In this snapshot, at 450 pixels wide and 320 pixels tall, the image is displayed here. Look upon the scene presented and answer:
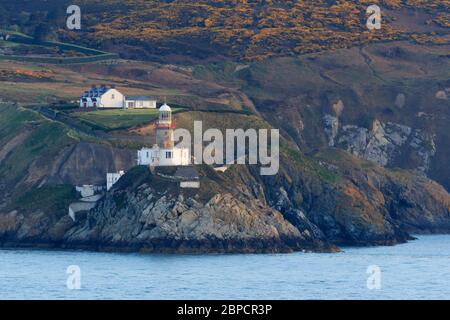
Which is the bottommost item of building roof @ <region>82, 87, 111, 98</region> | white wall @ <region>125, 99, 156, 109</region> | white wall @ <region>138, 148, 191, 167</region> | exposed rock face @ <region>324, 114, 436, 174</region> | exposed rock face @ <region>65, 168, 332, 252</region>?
exposed rock face @ <region>65, 168, 332, 252</region>

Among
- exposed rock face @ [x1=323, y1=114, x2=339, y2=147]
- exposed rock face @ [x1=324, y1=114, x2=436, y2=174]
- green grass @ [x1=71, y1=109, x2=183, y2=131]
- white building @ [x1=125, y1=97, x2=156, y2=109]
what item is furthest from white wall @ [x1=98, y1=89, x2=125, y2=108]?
exposed rock face @ [x1=323, y1=114, x2=339, y2=147]

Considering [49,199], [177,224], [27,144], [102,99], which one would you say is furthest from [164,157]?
[102,99]

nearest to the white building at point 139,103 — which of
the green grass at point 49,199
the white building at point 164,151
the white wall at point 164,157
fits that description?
the green grass at point 49,199

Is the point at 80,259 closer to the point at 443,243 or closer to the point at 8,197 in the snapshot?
the point at 8,197

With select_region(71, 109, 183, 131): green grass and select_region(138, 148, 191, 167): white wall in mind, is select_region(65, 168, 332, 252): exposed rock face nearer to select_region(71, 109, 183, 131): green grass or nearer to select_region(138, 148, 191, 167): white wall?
select_region(138, 148, 191, 167): white wall

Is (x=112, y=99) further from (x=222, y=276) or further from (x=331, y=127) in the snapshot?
(x=222, y=276)

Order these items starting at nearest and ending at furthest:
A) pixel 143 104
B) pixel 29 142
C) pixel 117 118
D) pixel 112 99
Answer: pixel 29 142
pixel 117 118
pixel 143 104
pixel 112 99
